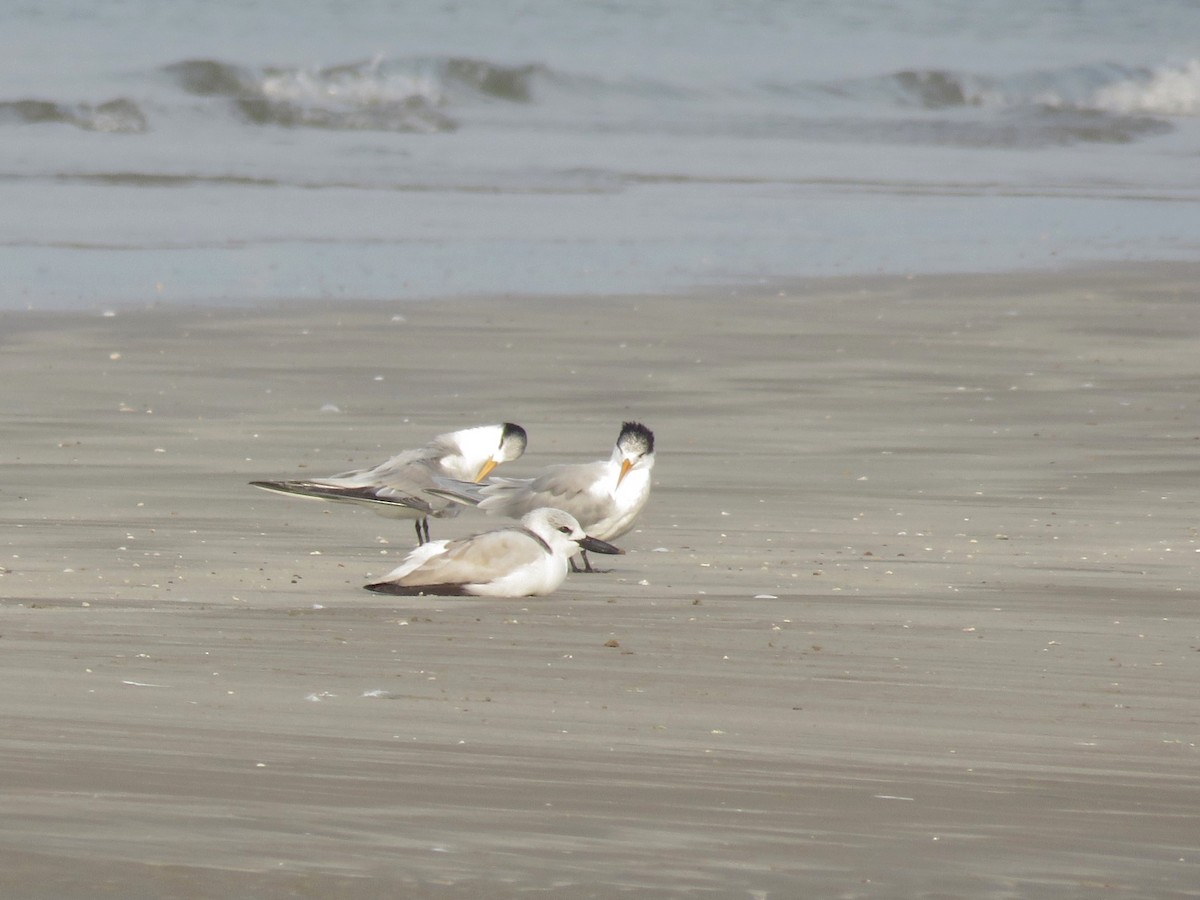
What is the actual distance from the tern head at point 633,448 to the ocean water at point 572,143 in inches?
296

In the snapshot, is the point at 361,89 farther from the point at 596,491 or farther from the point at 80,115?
the point at 596,491

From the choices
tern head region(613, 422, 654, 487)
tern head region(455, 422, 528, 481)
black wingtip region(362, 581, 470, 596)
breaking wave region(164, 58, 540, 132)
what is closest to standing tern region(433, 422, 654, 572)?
tern head region(613, 422, 654, 487)

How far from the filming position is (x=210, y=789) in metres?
4.08

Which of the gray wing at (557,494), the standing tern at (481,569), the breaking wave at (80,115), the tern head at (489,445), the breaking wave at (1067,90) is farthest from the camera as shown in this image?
the breaking wave at (1067,90)

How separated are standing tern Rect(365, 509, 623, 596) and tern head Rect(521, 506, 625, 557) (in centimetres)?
22

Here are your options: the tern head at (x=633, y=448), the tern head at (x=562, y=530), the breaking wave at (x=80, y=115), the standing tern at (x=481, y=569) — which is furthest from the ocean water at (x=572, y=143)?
the standing tern at (x=481, y=569)

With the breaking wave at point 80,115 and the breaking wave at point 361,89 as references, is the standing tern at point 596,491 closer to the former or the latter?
the breaking wave at point 80,115

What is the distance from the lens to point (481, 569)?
648 cm

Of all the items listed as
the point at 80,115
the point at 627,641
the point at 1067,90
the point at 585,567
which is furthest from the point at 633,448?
the point at 1067,90

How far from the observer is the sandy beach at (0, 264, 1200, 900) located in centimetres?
376

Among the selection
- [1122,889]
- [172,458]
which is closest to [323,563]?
Answer: [172,458]

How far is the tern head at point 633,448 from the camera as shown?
295 inches

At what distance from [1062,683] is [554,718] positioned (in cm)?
127

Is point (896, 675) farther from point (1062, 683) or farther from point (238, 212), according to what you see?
point (238, 212)
